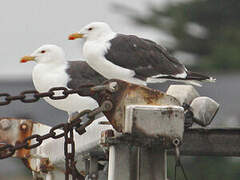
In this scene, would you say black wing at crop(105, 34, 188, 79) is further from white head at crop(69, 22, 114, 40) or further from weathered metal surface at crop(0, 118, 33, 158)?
weathered metal surface at crop(0, 118, 33, 158)

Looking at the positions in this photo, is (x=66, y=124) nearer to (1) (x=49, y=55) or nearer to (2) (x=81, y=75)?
(2) (x=81, y=75)

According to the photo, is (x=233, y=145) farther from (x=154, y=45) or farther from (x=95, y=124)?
(x=154, y=45)

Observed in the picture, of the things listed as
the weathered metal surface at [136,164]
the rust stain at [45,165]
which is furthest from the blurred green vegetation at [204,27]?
the weathered metal surface at [136,164]

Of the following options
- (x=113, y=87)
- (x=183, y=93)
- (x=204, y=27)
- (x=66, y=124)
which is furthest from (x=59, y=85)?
(x=204, y=27)

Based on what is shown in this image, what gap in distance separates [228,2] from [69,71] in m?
17.8

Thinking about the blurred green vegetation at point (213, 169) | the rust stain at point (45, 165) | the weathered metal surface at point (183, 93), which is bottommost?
the blurred green vegetation at point (213, 169)

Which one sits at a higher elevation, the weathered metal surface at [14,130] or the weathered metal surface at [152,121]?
the weathered metal surface at [152,121]

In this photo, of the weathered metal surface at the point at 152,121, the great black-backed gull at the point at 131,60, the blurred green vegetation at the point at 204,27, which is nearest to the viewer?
the weathered metal surface at the point at 152,121

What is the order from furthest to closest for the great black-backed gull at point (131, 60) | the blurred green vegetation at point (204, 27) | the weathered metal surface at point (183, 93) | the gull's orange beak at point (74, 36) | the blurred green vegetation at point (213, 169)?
the blurred green vegetation at point (204, 27) → the blurred green vegetation at point (213, 169) → the gull's orange beak at point (74, 36) → the great black-backed gull at point (131, 60) → the weathered metal surface at point (183, 93)

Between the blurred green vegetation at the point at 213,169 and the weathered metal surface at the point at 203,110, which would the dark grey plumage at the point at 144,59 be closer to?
the weathered metal surface at the point at 203,110

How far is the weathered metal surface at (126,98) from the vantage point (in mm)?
2295

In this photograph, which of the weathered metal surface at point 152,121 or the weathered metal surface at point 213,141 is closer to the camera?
the weathered metal surface at point 152,121

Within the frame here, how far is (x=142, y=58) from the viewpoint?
14.5 ft

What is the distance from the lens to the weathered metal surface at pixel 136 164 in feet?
7.68
